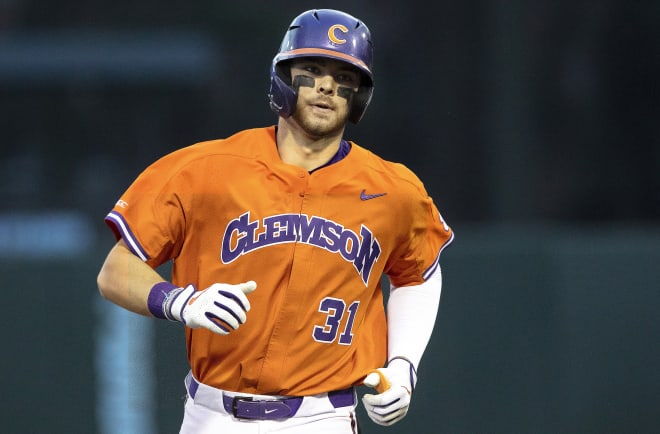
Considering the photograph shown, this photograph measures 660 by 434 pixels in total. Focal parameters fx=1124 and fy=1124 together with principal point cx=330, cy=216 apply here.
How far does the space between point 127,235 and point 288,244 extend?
422 millimetres

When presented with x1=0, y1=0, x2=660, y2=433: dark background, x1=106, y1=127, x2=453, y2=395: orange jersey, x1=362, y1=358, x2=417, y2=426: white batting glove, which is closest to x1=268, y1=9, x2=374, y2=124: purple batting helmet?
x1=106, y1=127, x2=453, y2=395: orange jersey

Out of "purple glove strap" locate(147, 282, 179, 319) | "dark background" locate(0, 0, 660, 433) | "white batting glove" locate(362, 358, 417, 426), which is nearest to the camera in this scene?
"purple glove strap" locate(147, 282, 179, 319)

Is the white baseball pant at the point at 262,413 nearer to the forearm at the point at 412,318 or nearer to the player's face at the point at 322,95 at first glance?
the forearm at the point at 412,318

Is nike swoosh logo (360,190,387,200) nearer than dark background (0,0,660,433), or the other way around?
nike swoosh logo (360,190,387,200)

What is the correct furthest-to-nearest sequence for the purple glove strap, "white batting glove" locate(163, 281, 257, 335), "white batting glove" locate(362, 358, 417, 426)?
1. "white batting glove" locate(362, 358, 417, 426)
2. the purple glove strap
3. "white batting glove" locate(163, 281, 257, 335)

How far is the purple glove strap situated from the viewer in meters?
2.80

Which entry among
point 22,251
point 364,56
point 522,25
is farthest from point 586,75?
point 364,56

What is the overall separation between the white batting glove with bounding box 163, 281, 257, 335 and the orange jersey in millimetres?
288

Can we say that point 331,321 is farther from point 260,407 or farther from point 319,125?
point 319,125

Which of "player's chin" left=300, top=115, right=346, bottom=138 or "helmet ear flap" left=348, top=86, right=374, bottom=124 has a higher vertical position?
"helmet ear flap" left=348, top=86, right=374, bottom=124

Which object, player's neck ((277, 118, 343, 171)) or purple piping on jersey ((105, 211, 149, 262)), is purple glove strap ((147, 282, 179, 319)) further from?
player's neck ((277, 118, 343, 171))

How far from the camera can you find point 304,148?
3.12 meters

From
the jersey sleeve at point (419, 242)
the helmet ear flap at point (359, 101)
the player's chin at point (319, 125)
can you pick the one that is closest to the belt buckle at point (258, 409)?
the jersey sleeve at point (419, 242)

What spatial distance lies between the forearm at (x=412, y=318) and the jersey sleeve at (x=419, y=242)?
0.03 metres
